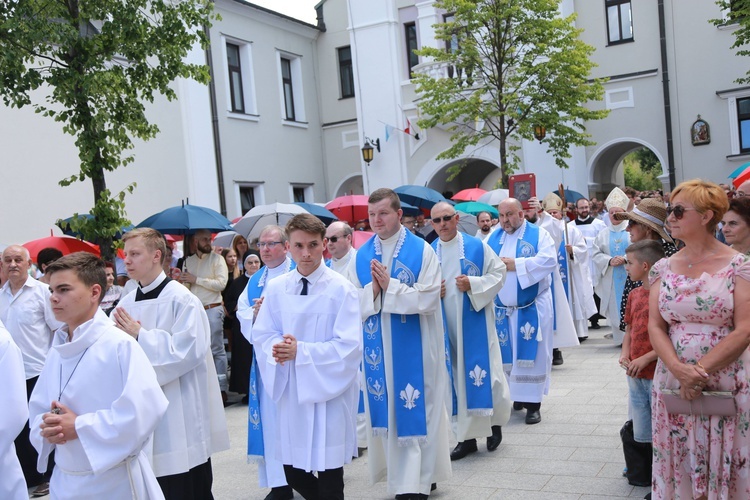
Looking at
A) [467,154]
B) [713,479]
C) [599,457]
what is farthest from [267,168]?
[713,479]

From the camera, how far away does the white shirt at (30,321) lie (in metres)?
6.79

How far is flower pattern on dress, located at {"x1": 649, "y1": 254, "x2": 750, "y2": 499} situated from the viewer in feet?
12.9

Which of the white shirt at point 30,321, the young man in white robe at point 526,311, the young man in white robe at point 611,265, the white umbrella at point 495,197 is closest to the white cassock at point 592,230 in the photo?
the young man in white robe at point 611,265

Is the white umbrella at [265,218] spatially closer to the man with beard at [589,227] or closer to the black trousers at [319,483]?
the man with beard at [589,227]

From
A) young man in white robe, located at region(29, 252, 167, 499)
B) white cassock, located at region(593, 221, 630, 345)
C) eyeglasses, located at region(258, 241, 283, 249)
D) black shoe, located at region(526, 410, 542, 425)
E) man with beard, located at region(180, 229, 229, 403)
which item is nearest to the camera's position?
young man in white robe, located at region(29, 252, 167, 499)

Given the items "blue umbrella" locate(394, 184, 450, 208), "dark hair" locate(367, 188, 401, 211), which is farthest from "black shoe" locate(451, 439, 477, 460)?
"blue umbrella" locate(394, 184, 450, 208)

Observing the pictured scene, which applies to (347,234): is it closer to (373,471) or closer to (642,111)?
(373,471)

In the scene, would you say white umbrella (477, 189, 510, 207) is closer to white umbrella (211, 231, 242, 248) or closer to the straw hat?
white umbrella (211, 231, 242, 248)

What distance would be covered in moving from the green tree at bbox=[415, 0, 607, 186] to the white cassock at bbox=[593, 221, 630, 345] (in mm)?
6365

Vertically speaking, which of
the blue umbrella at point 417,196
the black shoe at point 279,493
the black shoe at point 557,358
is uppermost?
the blue umbrella at point 417,196

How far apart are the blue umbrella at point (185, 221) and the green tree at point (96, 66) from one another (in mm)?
522

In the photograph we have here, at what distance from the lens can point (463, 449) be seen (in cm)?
648

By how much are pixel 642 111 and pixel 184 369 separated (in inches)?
737

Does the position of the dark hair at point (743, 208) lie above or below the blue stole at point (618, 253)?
above
